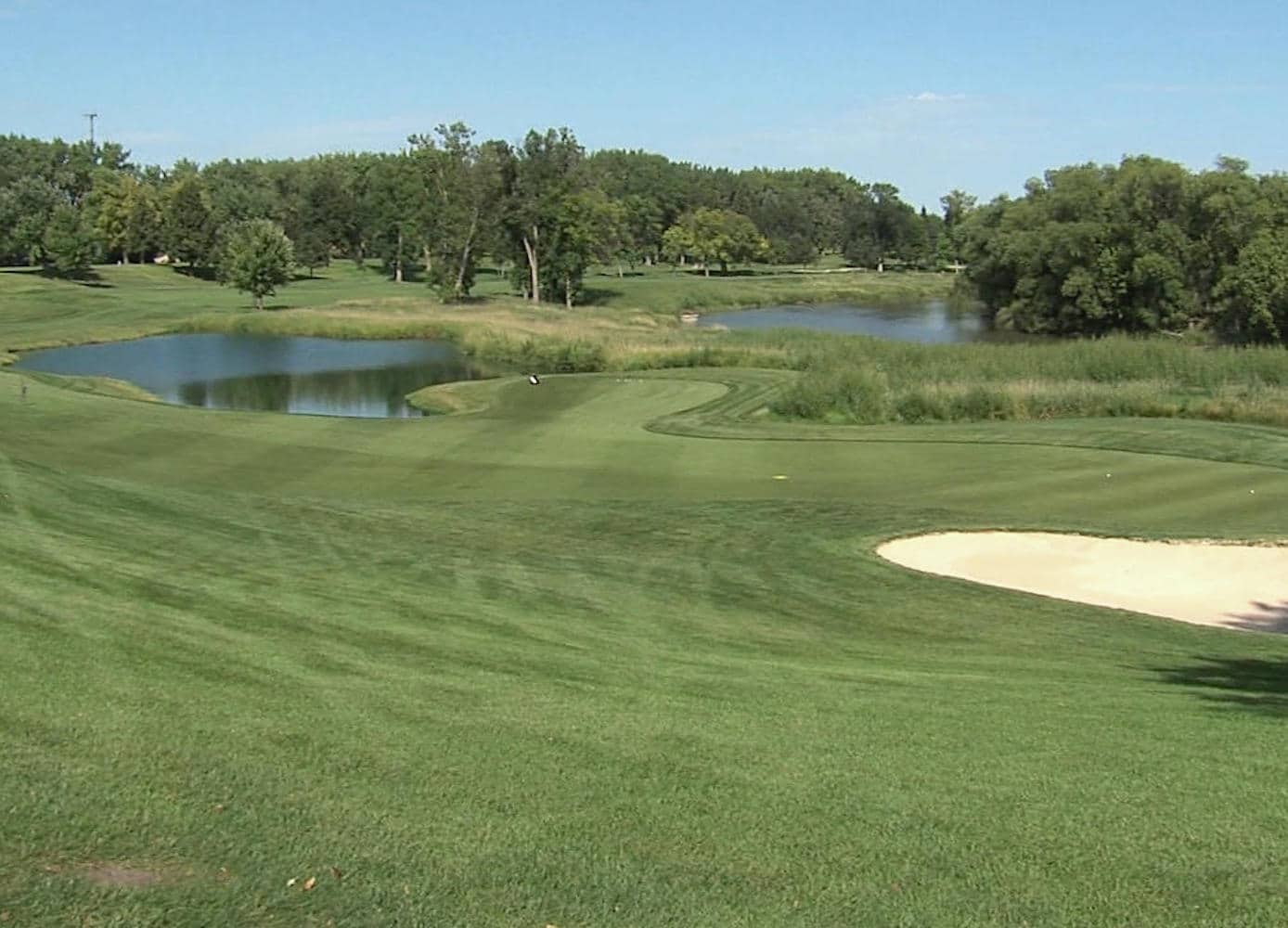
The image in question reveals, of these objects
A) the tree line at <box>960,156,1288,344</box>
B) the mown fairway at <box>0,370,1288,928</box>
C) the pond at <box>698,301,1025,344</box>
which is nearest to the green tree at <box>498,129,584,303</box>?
the pond at <box>698,301,1025,344</box>

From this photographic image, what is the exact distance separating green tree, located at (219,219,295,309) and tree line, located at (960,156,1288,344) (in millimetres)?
52882

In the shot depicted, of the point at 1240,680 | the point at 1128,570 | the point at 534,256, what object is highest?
the point at 534,256

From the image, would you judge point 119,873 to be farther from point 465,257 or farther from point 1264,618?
point 465,257

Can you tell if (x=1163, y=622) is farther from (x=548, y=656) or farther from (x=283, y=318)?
(x=283, y=318)

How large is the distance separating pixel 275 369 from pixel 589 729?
5820 cm

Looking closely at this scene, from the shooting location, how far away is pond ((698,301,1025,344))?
89875mm

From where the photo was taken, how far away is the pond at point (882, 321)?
8988 cm

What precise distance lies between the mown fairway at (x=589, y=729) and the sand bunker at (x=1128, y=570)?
751 millimetres

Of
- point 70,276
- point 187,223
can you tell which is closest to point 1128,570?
point 70,276

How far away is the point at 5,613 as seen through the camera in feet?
33.6

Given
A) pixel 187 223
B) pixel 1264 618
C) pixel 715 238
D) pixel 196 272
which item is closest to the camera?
pixel 1264 618

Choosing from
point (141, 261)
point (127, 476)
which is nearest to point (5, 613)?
point (127, 476)

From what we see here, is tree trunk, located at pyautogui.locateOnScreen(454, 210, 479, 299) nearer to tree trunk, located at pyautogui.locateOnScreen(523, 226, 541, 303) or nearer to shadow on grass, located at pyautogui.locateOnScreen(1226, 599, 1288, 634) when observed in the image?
tree trunk, located at pyautogui.locateOnScreen(523, 226, 541, 303)

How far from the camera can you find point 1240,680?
12570 millimetres
